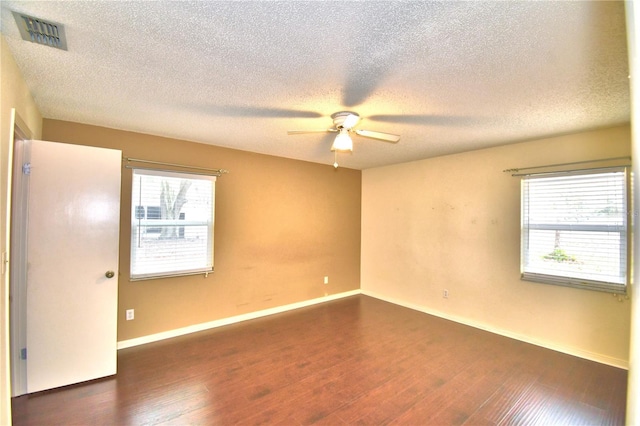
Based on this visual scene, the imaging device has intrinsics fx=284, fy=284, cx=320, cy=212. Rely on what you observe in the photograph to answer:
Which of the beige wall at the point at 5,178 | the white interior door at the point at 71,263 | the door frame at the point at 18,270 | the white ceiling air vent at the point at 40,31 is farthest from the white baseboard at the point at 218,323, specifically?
the white ceiling air vent at the point at 40,31

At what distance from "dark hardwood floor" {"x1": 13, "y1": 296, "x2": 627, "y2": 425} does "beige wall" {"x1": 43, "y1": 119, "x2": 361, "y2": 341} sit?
0.41m

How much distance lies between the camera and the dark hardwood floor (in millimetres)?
2152

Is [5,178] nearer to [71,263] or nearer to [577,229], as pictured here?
[71,263]

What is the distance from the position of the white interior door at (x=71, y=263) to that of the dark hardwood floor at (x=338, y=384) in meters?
0.23

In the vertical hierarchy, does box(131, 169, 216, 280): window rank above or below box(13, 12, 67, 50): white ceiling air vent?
below

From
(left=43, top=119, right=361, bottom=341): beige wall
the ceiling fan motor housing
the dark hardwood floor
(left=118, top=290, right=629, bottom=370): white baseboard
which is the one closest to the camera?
the dark hardwood floor

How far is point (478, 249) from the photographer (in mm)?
4035

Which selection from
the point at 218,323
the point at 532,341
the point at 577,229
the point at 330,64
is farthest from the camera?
the point at 218,323

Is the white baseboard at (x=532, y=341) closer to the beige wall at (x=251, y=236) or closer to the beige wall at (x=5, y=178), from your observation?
the beige wall at (x=251, y=236)

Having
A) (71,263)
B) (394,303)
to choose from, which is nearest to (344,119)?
(71,263)

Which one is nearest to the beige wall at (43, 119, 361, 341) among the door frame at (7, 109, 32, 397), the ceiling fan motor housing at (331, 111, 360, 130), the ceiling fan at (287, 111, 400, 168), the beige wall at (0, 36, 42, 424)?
the door frame at (7, 109, 32, 397)

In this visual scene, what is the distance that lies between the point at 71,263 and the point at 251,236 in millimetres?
2121

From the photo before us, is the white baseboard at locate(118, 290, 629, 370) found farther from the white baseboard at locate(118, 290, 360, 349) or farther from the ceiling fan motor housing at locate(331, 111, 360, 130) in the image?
the ceiling fan motor housing at locate(331, 111, 360, 130)

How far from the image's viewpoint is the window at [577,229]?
2.94 metres
